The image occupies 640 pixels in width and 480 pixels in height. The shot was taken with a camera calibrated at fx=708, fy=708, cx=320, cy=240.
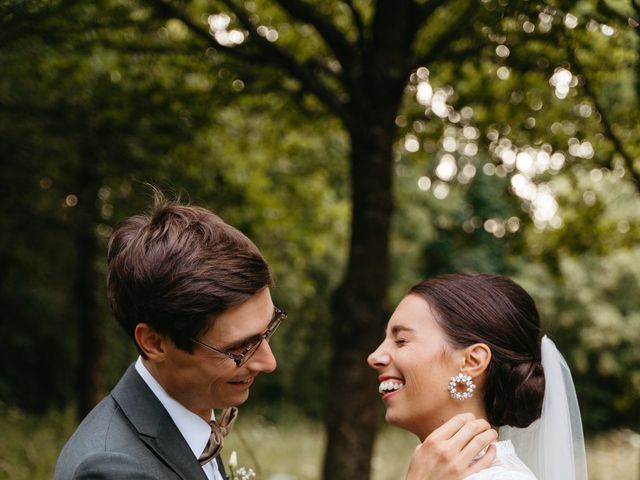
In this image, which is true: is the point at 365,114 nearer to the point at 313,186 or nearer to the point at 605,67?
the point at 605,67

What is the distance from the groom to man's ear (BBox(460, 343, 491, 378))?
24 cm

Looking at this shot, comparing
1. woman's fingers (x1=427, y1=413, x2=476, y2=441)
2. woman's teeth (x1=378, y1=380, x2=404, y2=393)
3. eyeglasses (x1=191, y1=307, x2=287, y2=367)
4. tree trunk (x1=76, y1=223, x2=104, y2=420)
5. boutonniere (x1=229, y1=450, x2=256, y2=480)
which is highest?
eyeglasses (x1=191, y1=307, x2=287, y2=367)

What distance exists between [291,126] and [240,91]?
5.79 feet

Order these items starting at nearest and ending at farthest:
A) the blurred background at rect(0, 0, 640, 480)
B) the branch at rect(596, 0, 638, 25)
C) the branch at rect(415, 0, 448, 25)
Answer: the branch at rect(596, 0, 638, 25)
the branch at rect(415, 0, 448, 25)
the blurred background at rect(0, 0, 640, 480)

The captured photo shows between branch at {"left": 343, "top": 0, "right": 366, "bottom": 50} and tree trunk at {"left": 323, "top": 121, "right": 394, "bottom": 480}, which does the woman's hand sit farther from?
branch at {"left": 343, "top": 0, "right": 366, "bottom": 50}

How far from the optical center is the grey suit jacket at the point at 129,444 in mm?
2156

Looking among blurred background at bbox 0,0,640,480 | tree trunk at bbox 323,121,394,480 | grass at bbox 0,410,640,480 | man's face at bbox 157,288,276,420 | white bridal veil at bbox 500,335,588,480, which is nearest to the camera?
man's face at bbox 157,288,276,420

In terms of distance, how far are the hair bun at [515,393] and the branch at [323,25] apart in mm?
2966

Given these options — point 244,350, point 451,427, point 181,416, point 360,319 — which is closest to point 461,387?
point 451,427

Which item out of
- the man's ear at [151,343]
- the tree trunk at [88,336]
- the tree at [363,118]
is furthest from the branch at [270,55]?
the tree trunk at [88,336]

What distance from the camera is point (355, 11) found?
4.92 metres

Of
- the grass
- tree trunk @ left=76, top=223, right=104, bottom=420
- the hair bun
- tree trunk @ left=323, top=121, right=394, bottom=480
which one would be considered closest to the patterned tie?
the hair bun

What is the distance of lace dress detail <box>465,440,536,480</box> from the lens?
2.53m

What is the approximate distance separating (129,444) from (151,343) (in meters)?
0.36
